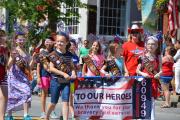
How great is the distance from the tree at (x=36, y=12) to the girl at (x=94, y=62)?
8459 millimetres

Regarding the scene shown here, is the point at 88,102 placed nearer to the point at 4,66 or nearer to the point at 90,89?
the point at 90,89

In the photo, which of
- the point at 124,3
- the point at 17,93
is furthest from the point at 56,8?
the point at 17,93

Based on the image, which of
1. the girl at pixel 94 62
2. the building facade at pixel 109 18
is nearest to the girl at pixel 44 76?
the girl at pixel 94 62

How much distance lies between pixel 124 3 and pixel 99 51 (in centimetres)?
1553

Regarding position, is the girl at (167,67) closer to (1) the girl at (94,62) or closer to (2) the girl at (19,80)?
(1) the girl at (94,62)

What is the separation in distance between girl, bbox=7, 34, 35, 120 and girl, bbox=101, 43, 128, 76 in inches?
63.4

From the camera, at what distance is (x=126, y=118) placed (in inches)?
448

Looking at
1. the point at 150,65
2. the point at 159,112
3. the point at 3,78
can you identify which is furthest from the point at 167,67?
the point at 3,78

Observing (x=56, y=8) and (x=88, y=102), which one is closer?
(x=88, y=102)

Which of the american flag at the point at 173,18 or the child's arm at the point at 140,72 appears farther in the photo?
the american flag at the point at 173,18

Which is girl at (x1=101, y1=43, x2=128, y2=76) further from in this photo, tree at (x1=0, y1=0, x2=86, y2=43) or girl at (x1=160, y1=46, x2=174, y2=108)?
tree at (x1=0, y1=0, x2=86, y2=43)

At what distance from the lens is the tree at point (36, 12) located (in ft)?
72.1

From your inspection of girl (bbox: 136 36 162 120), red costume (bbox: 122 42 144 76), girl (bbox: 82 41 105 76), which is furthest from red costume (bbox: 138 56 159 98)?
girl (bbox: 82 41 105 76)

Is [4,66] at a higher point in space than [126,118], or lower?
higher
